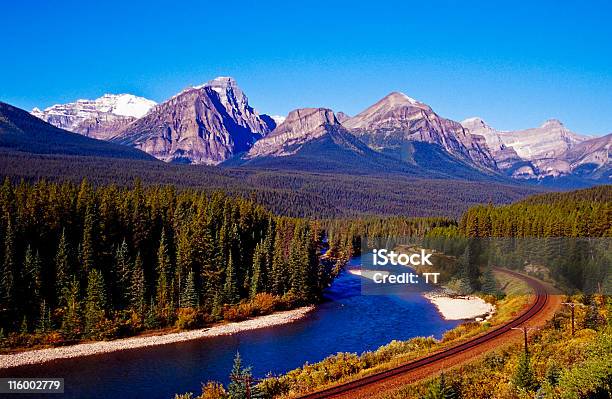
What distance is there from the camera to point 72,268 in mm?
71250

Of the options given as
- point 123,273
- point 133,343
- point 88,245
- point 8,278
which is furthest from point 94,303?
point 8,278

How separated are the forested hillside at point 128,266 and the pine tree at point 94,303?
119 millimetres

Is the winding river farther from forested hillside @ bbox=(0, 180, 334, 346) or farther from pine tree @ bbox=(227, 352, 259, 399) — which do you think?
pine tree @ bbox=(227, 352, 259, 399)

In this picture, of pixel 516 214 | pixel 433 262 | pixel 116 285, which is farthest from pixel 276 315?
pixel 516 214

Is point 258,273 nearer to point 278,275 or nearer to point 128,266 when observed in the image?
point 278,275

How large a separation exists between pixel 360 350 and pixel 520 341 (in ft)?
55.5

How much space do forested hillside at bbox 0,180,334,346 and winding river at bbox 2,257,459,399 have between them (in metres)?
7.69

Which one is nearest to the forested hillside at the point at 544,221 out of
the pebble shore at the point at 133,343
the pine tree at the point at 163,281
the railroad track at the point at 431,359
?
the railroad track at the point at 431,359

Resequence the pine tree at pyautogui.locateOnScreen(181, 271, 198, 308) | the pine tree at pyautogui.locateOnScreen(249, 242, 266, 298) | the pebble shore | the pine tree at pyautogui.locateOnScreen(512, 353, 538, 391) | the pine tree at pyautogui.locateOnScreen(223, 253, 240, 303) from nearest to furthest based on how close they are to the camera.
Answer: the pine tree at pyautogui.locateOnScreen(512, 353, 538, 391) < the pebble shore < the pine tree at pyautogui.locateOnScreen(181, 271, 198, 308) < the pine tree at pyautogui.locateOnScreen(223, 253, 240, 303) < the pine tree at pyautogui.locateOnScreen(249, 242, 266, 298)

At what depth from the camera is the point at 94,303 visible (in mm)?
67562

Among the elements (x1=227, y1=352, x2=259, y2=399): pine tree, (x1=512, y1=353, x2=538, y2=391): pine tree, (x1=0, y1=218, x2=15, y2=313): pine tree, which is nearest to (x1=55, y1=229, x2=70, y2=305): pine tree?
(x1=0, y1=218, x2=15, y2=313): pine tree

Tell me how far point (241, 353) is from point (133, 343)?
12954 mm

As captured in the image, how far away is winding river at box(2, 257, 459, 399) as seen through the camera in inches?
1984

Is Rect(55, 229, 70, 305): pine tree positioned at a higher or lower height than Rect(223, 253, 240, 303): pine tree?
higher
